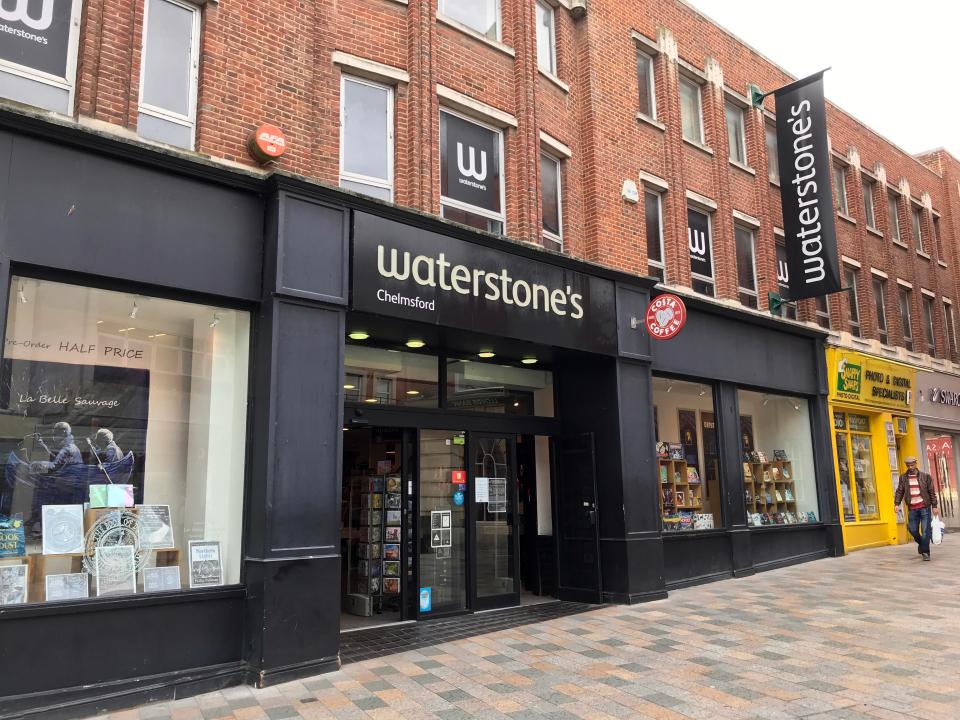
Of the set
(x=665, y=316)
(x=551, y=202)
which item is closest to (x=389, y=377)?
(x=551, y=202)

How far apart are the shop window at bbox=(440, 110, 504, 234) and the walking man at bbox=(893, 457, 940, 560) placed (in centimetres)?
899

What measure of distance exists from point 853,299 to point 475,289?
41.1 ft

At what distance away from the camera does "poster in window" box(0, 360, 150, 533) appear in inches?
219

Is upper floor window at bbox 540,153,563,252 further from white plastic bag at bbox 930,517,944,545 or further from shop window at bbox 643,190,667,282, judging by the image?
white plastic bag at bbox 930,517,944,545

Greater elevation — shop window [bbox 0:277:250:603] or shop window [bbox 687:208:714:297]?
shop window [bbox 687:208:714:297]

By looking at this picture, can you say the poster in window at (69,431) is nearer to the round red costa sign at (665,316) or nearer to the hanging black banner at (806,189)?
the round red costa sign at (665,316)

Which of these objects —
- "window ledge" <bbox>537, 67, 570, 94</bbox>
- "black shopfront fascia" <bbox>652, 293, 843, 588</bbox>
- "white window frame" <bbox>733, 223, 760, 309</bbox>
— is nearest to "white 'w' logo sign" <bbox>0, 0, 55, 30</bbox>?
"window ledge" <bbox>537, 67, 570, 94</bbox>

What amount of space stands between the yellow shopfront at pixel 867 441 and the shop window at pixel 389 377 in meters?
9.66

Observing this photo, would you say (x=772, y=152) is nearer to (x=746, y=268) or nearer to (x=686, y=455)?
(x=746, y=268)

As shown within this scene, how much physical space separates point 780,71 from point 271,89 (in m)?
12.8

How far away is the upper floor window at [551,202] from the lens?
33.7 feet

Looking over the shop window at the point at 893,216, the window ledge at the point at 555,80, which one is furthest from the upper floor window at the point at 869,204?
the window ledge at the point at 555,80

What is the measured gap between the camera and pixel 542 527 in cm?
1049

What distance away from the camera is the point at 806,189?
13.5 m
